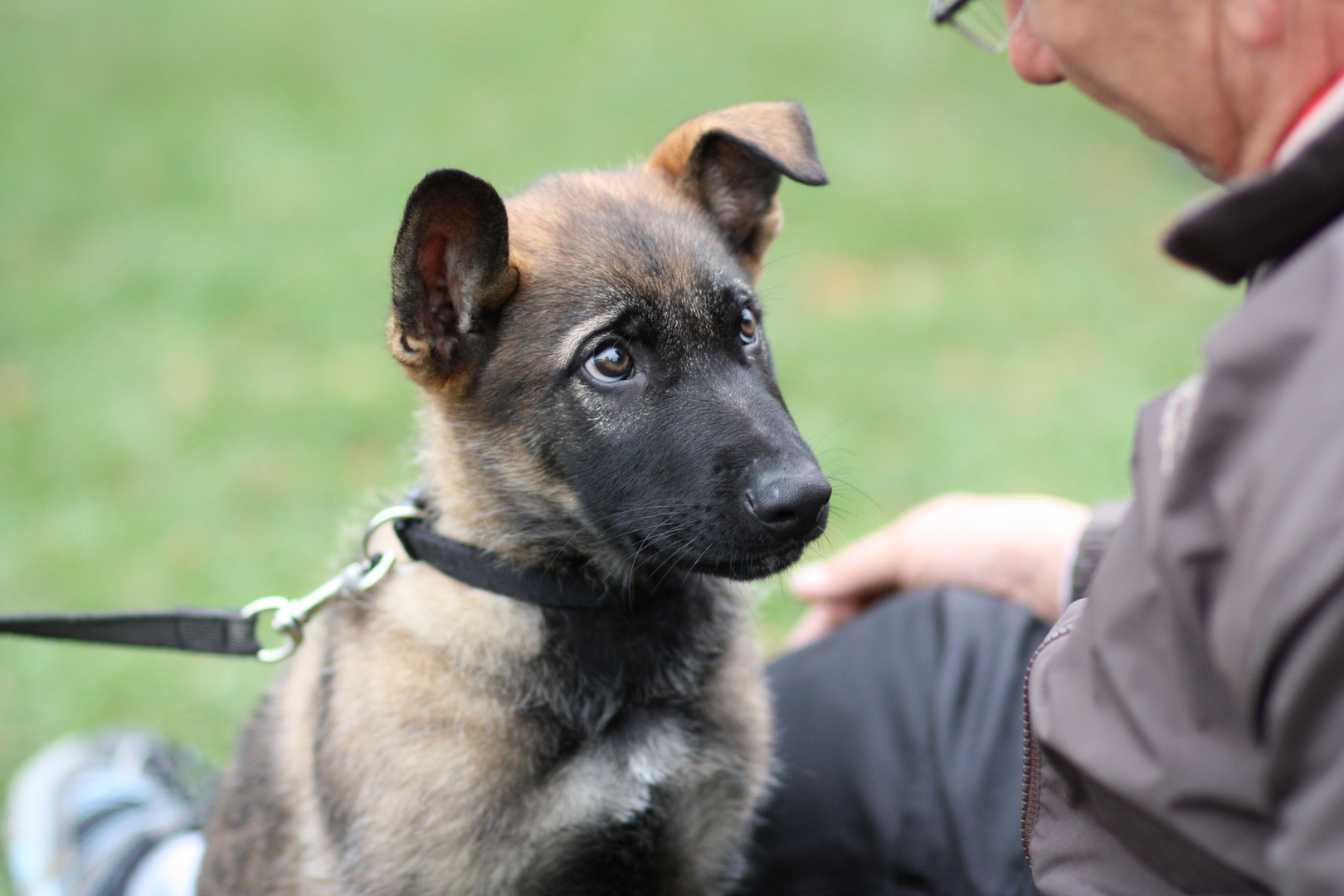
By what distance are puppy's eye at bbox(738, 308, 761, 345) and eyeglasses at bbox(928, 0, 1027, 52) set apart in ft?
2.70

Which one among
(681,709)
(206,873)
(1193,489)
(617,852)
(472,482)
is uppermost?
(1193,489)

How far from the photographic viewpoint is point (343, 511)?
5.78 metres

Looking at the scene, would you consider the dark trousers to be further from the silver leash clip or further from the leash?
the silver leash clip

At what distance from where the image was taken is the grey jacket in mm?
1271

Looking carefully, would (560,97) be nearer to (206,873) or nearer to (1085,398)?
(1085,398)

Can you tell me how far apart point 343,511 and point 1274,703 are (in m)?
5.05

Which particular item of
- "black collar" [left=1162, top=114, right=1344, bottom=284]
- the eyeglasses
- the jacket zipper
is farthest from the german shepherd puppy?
"black collar" [left=1162, top=114, right=1344, bottom=284]

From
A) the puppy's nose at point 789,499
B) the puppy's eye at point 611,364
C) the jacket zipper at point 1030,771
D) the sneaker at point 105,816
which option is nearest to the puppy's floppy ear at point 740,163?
the puppy's eye at point 611,364

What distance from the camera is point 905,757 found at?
10.4 feet

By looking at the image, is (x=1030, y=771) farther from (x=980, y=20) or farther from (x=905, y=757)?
(x=980, y=20)

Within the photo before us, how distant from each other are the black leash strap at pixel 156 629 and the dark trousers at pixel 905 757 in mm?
1550

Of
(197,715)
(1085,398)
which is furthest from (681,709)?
(1085,398)

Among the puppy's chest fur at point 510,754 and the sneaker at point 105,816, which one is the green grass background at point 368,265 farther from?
the puppy's chest fur at point 510,754

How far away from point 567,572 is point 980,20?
1.58 meters
